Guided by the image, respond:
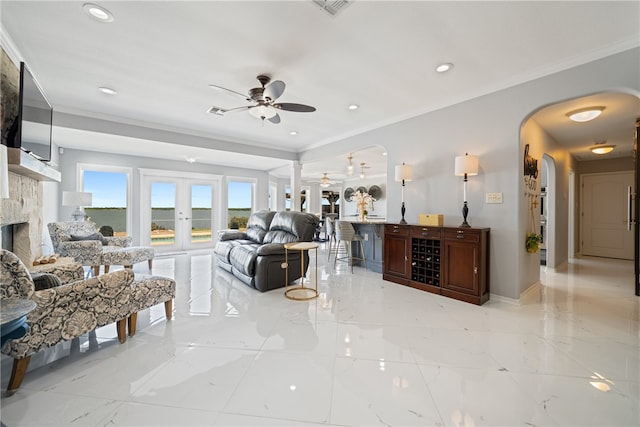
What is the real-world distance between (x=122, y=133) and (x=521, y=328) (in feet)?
20.1

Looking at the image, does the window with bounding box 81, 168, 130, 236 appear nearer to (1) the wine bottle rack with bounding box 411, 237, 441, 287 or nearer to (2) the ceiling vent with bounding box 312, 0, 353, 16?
(2) the ceiling vent with bounding box 312, 0, 353, 16

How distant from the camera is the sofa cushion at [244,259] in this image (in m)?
3.58

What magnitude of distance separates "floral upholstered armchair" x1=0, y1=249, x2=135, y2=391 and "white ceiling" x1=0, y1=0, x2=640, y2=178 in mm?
1976

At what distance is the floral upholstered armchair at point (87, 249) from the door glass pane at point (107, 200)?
71.9 inches

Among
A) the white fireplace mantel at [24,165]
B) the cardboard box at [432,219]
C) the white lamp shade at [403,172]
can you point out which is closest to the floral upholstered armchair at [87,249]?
the white fireplace mantel at [24,165]

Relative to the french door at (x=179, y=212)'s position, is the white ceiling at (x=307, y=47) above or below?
above

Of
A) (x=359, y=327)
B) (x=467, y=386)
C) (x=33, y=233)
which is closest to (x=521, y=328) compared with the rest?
(x=467, y=386)

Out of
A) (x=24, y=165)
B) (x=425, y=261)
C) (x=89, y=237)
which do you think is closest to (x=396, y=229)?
(x=425, y=261)

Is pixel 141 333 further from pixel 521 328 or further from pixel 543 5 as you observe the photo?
pixel 543 5

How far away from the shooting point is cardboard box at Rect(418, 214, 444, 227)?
351 cm

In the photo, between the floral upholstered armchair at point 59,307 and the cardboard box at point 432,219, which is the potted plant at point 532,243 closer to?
the cardboard box at point 432,219

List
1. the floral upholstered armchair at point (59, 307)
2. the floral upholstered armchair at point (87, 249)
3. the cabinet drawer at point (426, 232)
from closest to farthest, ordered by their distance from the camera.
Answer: the floral upholstered armchair at point (59, 307)
the cabinet drawer at point (426, 232)
the floral upholstered armchair at point (87, 249)

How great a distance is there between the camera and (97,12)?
197cm

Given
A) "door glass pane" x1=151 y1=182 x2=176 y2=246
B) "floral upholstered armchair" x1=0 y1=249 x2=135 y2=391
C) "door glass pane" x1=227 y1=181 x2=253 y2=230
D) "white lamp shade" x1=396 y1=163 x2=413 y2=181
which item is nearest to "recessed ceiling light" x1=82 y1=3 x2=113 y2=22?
A: "floral upholstered armchair" x1=0 y1=249 x2=135 y2=391
